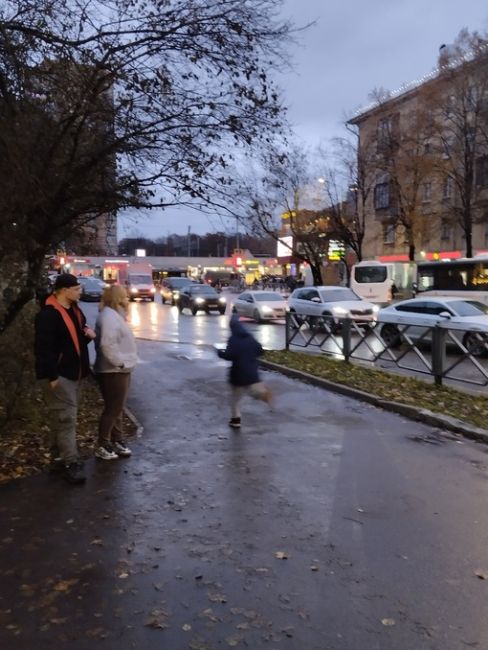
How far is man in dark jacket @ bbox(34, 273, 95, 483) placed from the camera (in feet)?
16.6

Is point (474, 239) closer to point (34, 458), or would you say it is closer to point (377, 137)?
point (377, 137)

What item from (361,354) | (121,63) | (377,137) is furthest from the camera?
(377,137)

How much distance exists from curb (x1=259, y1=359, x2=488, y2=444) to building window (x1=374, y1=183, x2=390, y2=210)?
31.3 m

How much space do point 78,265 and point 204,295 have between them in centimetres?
4108

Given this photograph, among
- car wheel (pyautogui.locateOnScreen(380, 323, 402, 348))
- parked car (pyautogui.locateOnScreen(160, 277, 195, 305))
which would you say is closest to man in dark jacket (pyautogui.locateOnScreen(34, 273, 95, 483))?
car wheel (pyautogui.locateOnScreen(380, 323, 402, 348))

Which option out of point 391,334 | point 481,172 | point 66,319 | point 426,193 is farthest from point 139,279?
point 66,319

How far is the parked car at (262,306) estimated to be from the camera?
25734mm

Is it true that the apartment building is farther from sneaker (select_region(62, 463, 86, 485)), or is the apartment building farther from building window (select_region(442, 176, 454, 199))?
sneaker (select_region(62, 463, 86, 485))

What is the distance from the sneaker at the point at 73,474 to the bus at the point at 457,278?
19568mm

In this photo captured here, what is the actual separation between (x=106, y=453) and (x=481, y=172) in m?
34.4

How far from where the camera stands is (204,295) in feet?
105

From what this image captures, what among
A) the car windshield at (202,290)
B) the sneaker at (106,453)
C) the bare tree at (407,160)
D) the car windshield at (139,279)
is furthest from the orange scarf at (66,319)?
the car windshield at (139,279)

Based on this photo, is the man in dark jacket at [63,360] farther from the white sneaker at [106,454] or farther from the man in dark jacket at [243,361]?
the man in dark jacket at [243,361]

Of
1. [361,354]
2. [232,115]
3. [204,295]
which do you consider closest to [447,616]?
[232,115]
